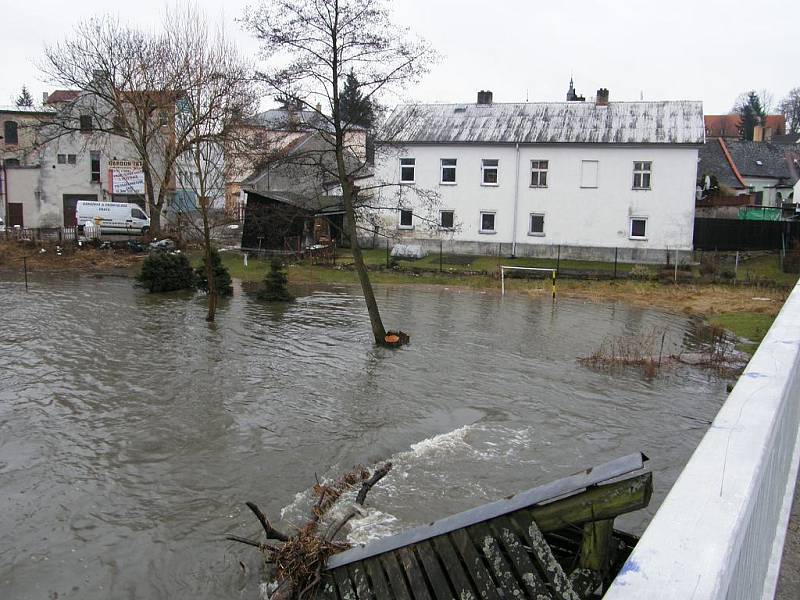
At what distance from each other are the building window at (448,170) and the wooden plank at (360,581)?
3342 centimetres

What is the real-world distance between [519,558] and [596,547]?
1.51 feet

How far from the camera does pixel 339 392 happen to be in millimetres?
13789

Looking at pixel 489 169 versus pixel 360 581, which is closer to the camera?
pixel 360 581

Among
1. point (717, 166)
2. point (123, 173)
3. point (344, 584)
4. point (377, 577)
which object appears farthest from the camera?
point (717, 166)

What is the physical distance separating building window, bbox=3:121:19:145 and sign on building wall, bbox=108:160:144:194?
7906 mm

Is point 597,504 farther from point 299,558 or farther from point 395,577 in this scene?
point 299,558

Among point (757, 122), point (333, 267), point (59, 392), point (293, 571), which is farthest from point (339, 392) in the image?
point (757, 122)

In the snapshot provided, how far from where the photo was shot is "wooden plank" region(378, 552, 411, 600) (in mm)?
4750

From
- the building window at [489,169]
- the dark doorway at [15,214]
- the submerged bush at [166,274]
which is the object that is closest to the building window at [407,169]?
the building window at [489,169]

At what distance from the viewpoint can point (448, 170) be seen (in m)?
37.7

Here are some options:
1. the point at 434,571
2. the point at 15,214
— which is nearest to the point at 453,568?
the point at 434,571

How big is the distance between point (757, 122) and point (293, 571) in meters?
92.2

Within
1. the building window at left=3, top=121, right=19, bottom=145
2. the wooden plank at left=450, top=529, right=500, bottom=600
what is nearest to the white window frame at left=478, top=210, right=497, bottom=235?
the building window at left=3, top=121, right=19, bottom=145

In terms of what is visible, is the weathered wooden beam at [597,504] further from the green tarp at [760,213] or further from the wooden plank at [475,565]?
the green tarp at [760,213]
